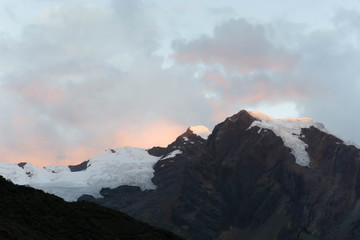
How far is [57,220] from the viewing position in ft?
211

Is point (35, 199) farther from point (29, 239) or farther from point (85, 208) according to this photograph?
point (29, 239)

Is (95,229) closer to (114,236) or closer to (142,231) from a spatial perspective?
(114,236)

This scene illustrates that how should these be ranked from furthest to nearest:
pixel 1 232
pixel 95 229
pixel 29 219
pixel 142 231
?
1. pixel 142 231
2. pixel 95 229
3. pixel 29 219
4. pixel 1 232

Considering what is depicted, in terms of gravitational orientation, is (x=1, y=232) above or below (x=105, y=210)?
below

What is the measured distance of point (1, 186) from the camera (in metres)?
69.1

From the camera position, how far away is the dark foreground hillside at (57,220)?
193 ft

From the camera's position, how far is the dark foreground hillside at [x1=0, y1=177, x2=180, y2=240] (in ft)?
193

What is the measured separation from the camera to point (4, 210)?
61.7 meters

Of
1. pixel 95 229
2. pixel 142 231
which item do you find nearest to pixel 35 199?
pixel 95 229

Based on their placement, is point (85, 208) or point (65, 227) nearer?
point (65, 227)

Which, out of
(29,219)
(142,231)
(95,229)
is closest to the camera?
(29,219)

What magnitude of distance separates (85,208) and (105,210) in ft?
8.55

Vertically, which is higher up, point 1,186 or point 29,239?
point 1,186

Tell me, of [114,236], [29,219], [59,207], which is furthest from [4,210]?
[114,236]
